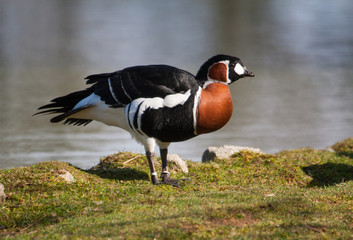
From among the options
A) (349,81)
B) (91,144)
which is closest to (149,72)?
(91,144)

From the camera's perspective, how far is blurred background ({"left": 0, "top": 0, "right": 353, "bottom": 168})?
13.5 meters

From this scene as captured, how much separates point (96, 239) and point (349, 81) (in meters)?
16.4

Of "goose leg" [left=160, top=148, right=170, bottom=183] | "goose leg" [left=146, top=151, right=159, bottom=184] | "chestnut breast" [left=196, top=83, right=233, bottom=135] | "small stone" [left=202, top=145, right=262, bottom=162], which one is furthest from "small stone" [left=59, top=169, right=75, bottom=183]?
"small stone" [left=202, top=145, right=262, bottom=162]

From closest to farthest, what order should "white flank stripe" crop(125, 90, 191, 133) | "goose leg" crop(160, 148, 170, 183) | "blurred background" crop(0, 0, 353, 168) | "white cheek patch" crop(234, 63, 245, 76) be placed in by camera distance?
1. "white flank stripe" crop(125, 90, 191, 133)
2. "white cheek patch" crop(234, 63, 245, 76)
3. "goose leg" crop(160, 148, 170, 183)
4. "blurred background" crop(0, 0, 353, 168)

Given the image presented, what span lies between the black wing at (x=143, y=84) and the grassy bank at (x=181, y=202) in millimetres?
1186

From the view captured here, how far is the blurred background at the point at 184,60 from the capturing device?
44.3 ft

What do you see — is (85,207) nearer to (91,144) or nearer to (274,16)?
(91,144)

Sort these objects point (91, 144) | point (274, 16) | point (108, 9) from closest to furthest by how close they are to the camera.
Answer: point (91, 144) → point (274, 16) → point (108, 9)

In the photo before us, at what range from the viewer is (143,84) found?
7848mm

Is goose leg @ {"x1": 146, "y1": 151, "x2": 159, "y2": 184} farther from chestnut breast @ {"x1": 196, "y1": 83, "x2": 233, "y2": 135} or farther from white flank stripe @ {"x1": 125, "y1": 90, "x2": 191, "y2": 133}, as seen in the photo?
chestnut breast @ {"x1": 196, "y1": 83, "x2": 233, "y2": 135}

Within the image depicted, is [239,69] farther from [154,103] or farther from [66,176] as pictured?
[66,176]

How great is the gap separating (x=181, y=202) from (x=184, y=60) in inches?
642

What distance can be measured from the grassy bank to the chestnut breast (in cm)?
85

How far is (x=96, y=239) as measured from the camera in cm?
541
